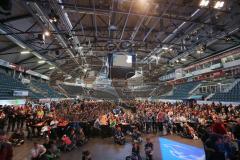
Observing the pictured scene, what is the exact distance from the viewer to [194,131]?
33.6 feet

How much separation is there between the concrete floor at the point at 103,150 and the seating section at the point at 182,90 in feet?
49.1

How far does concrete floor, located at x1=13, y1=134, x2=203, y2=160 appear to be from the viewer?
22.4ft

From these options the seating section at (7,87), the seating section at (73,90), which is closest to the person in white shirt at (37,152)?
the seating section at (7,87)

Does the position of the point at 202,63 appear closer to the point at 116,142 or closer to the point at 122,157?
the point at 116,142

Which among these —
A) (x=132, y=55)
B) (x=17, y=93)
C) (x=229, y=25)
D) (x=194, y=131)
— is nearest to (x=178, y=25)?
(x=229, y=25)

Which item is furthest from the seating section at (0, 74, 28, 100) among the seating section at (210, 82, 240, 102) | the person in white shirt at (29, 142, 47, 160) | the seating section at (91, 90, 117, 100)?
the seating section at (91, 90, 117, 100)

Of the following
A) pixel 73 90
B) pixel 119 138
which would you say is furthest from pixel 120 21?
pixel 73 90

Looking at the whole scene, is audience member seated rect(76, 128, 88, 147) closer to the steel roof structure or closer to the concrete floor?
the concrete floor

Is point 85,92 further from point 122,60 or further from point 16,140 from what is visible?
point 16,140

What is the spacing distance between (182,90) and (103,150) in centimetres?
1995

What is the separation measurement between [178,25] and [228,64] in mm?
9495

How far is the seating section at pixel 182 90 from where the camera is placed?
23469 millimetres

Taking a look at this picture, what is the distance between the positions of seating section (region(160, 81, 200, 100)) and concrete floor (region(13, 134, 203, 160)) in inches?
589

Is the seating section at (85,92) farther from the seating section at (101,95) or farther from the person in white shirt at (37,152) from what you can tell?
the person in white shirt at (37,152)
